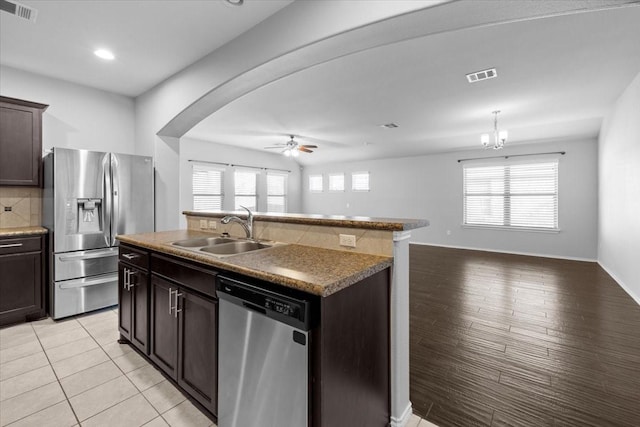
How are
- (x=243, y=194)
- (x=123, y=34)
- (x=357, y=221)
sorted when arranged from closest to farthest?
(x=357, y=221), (x=123, y=34), (x=243, y=194)

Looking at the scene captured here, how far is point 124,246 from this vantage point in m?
2.44

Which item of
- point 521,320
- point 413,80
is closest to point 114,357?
point 521,320

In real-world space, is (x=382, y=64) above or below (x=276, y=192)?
above

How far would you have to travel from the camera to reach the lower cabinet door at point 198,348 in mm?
1585

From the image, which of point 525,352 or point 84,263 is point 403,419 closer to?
point 525,352

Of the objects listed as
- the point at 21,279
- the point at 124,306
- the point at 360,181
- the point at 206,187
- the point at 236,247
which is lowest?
the point at 124,306

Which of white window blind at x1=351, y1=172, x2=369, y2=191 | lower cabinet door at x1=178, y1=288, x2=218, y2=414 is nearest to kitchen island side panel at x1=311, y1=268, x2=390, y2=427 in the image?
lower cabinet door at x1=178, y1=288, x2=218, y2=414

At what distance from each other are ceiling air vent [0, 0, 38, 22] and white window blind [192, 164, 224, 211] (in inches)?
188

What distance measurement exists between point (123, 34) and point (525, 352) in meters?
4.58

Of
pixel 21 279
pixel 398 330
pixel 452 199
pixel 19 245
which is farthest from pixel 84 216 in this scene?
pixel 452 199

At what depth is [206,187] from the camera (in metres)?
7.41

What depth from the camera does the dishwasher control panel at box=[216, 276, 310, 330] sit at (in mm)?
1142

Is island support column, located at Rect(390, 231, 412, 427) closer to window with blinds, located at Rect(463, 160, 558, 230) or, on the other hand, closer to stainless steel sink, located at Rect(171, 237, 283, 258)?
stainless steel sink, located at Rect(171, 237, 283, 258)

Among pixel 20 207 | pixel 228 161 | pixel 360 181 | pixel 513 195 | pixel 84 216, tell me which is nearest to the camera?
pixel 84 216
